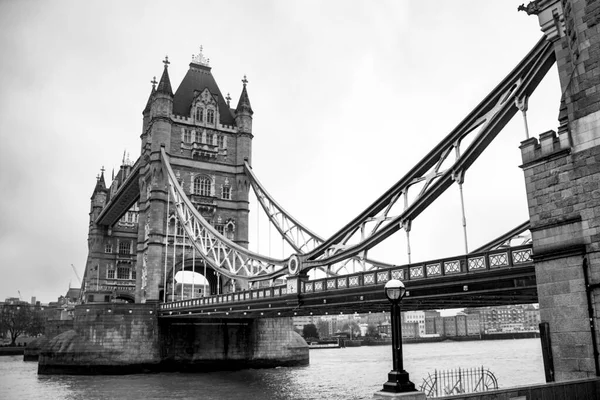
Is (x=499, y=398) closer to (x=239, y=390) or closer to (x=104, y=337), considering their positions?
(x=239, y=390)

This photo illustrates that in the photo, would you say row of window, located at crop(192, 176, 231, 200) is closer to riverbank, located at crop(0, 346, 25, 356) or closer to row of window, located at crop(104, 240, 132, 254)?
row of window, located at crop(104, 240, 132, 254)

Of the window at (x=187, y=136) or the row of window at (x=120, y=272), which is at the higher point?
the window at (x=187, y=136)

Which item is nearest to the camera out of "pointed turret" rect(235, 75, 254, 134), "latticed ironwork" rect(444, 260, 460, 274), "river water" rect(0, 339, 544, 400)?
"latticed ironwork" rect(444, 260, 460, 274)

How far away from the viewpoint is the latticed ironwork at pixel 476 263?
1830cm

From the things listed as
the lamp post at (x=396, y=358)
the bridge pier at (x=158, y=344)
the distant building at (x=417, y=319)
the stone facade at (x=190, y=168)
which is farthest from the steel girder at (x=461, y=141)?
the distant building at (x=417, y=319)

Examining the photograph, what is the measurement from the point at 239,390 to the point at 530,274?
2045 centimetres

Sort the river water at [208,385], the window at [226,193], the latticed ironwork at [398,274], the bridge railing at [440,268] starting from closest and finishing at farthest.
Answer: the bridge railing at [440,268] < the latticed ironwork at [398,274] < the river water at [208,385] < the window at [226,193]

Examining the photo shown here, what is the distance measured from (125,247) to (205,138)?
2750cm

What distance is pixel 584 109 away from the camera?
568 inches

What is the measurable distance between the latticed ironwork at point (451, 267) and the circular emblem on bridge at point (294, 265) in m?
9.69

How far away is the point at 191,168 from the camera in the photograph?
55.1m

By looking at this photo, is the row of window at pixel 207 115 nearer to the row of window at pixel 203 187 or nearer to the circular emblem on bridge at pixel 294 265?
the row of window at pixel 203 187

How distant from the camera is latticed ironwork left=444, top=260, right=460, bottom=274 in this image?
1923 cm

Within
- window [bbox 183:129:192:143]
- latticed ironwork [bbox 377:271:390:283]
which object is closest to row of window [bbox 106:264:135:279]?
window [bbox 183:129:192:143]
